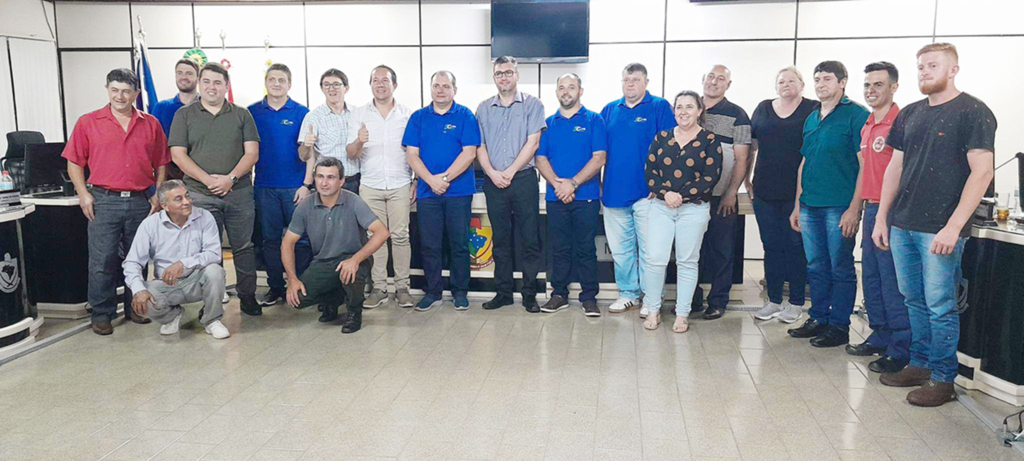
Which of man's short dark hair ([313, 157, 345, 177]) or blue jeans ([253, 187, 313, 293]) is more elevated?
man's short dark hair ([313, 157, 345, 177])

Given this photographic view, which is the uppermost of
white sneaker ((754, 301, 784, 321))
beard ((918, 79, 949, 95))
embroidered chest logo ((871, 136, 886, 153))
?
beard ((918, 79, 949, 95))

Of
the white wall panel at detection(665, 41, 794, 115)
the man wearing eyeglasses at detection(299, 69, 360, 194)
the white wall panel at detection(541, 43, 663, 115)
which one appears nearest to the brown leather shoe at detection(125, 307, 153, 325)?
the man wearing eyeglasses at detection(299, 69, 360, 194)

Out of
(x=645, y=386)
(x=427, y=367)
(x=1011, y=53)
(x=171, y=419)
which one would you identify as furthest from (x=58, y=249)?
(x=1011, y=53)

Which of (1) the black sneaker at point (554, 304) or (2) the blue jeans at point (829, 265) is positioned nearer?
(2) the blue jeans at point (829, 265)

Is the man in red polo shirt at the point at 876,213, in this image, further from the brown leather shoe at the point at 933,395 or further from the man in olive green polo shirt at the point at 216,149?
the man in olive green polo shirt at the point at 216,149

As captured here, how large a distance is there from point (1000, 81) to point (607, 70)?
3891mm

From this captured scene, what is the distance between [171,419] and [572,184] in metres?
2.91

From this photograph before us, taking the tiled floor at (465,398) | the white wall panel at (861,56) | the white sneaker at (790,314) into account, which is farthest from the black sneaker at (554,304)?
the white wall panel at (861,56)

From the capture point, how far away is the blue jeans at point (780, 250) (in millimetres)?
4707

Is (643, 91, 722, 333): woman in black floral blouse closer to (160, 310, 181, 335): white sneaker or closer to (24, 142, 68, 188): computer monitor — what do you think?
(160, 310, 181, 335): white sneaker

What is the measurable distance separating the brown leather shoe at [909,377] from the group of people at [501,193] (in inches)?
1.2

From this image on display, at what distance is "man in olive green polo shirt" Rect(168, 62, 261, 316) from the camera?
4773 mm

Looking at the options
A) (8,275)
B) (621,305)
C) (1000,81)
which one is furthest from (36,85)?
(1000,81)

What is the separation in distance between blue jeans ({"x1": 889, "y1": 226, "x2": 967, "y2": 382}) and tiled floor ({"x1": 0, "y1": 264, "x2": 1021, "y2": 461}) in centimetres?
25
